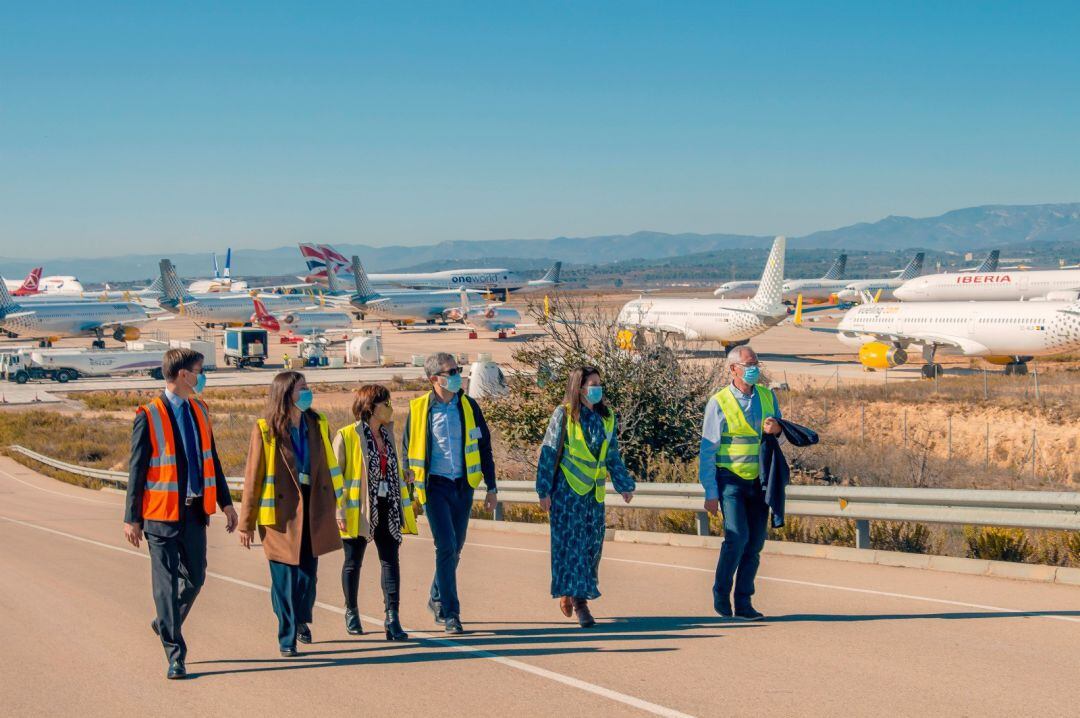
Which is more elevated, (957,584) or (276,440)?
(276,440)

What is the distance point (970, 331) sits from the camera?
4288cm

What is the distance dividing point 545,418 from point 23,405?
35560 mm

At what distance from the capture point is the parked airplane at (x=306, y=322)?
82625 millimetres

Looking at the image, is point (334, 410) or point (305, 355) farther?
point (305, 355)

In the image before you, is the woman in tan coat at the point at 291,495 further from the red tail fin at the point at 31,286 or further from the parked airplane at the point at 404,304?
the red tail fin at the point at 31,286

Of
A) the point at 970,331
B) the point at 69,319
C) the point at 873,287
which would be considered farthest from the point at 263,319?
the point at 873,287

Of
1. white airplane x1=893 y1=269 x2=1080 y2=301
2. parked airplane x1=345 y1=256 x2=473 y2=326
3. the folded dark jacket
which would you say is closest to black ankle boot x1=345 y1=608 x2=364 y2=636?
the folded dark jacket

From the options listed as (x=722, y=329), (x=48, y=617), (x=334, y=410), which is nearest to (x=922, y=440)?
(x=334, y=410)

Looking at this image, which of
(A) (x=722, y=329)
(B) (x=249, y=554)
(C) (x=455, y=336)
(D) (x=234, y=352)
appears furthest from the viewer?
(C) (x=455, y=336)

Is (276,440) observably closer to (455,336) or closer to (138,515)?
(138,515)

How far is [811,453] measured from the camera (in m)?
20.2

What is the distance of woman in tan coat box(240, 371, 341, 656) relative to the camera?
25.3 ft

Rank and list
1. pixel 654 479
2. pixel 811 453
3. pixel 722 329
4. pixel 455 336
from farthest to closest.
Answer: pixel 455 336, pixel 722 329, pixel 811 453, pixel 654 479

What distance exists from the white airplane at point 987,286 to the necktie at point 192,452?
81189mm
